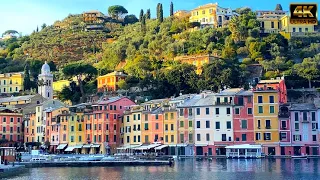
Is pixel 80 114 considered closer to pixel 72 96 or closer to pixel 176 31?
pixel 72 96

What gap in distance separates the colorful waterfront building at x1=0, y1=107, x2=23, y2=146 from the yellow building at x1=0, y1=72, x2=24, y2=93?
25834mm

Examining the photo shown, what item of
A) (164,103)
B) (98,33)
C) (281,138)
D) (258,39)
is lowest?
(281,138)

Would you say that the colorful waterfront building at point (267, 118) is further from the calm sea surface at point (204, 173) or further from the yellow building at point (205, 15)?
the yellow building at point (205, 15)

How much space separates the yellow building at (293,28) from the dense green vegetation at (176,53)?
291 centimetres

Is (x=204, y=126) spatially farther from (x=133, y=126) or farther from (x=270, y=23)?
(x=270, y=23)

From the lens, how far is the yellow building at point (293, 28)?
390 ft

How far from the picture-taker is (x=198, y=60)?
342 ft

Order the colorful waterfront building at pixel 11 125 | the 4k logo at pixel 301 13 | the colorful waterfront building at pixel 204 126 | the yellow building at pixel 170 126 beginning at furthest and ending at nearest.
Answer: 1. the colorful waterfront building at pixel 11 125
2. the yellow building at pixel 170 126
3. the colorful waterfront building at pixel 204 126
4. the 4k logo at pixel 301 13

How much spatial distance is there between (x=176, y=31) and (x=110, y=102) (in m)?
51.1

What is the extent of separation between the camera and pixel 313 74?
301 ft

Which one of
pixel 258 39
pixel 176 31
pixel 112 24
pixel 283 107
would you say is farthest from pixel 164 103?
pixel 112 24

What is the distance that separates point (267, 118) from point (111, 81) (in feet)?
126

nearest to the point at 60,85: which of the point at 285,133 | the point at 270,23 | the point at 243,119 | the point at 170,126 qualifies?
the point at 170,126

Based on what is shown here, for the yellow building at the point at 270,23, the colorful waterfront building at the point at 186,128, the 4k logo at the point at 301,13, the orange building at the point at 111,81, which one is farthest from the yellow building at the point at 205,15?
the 4k logo at the point at 301,13
